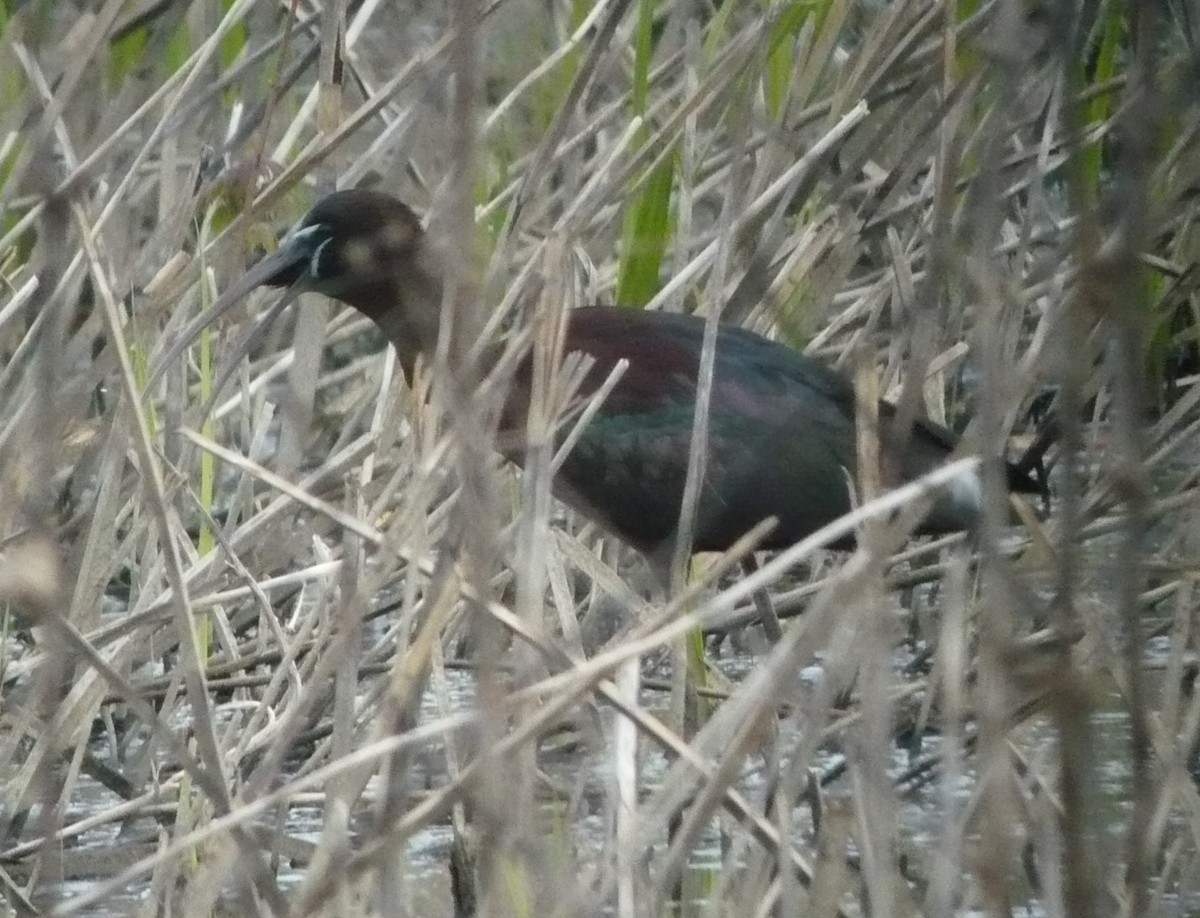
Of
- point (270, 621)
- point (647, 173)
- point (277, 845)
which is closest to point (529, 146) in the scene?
point (647, 173)

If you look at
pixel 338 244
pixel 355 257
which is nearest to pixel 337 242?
pixel 338 244

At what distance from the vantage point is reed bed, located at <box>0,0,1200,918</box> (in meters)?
1.51

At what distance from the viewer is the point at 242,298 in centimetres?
322

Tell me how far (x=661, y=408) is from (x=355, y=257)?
55 centimetres

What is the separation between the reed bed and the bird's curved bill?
0.11ft

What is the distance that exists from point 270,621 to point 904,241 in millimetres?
1337

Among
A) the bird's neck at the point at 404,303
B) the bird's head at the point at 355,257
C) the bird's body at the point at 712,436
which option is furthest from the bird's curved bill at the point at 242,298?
the bird's body at the point at 712,436

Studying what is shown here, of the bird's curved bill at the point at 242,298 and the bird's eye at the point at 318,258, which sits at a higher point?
the bird's eye at the point at 318,258

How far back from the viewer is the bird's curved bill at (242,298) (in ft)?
9.80

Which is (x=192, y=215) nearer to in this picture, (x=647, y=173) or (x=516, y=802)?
(x=647, y=173)

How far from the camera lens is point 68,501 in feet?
11.8

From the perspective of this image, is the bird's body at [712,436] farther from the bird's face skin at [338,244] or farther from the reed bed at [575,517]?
the bird's face skin at [338,244]

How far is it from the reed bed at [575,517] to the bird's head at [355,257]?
2.4 inches

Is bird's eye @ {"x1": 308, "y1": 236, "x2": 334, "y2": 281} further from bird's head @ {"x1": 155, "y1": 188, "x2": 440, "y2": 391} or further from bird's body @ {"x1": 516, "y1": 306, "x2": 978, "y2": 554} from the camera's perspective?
bird's body @ {"x1": 516, "y1": 306, "x2": 978, "y2": 554}
